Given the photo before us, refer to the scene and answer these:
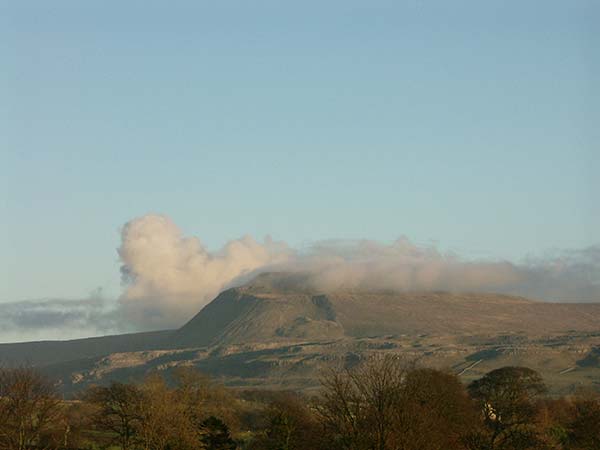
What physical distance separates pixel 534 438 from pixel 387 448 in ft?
112

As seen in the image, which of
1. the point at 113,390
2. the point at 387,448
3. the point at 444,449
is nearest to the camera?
the point at 387,448

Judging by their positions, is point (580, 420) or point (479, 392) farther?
point (479, 392)

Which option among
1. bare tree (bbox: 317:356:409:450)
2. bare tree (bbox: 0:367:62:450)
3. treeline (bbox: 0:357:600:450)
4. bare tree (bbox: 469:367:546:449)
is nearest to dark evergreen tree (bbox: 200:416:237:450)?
treeline (bbox: 0:357:600:450)

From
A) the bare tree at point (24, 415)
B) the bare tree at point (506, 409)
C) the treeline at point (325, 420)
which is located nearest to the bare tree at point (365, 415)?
the treeline at point (325, 420)

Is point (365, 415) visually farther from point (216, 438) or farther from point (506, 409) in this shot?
point (506, 409)

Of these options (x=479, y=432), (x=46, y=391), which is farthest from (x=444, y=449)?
(x=46, y=391)

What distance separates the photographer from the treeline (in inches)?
3794

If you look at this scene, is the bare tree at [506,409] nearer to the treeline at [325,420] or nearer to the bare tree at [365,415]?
the treeline at [325,420]

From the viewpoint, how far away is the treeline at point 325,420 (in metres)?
96.4

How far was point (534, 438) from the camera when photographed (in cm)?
12019

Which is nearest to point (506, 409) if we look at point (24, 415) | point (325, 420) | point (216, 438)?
point (216, 438)

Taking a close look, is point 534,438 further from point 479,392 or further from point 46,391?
point 46,391

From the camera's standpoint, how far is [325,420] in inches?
3930

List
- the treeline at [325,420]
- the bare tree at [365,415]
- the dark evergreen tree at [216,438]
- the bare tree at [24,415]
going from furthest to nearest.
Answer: the bare tree at [24,415], the dark evergreen tree at [216,438], the treeline at [325,420], the bare tree at [365,415]
